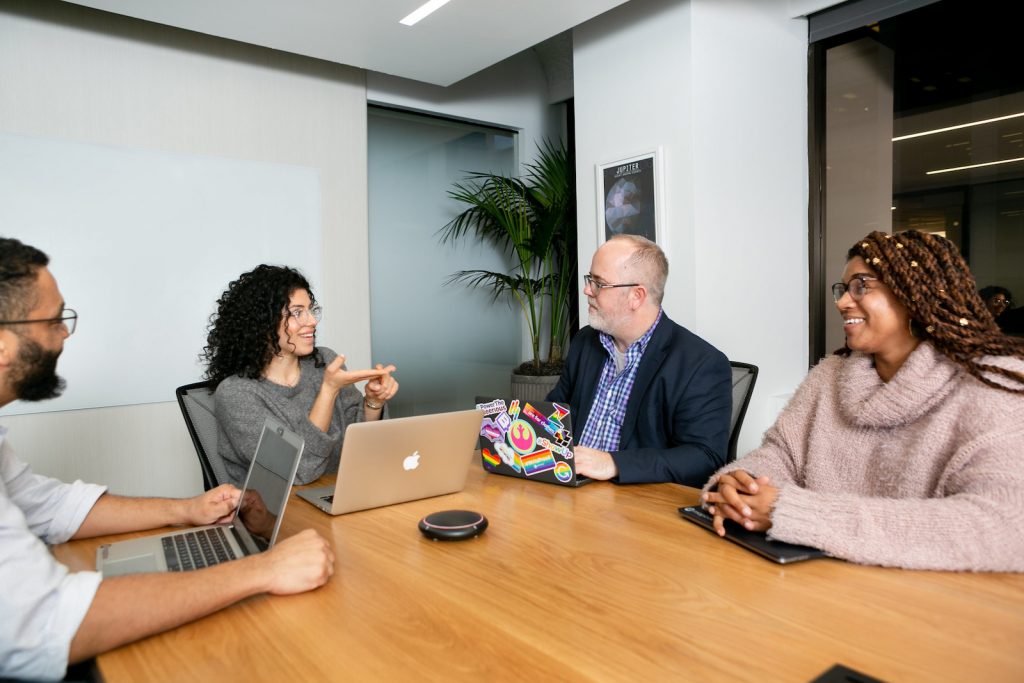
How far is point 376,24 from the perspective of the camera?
3352 millimetres

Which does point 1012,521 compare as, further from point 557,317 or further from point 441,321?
point 441,321

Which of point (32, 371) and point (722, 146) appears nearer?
point (32, 371)

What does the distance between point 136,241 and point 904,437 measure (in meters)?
3.59

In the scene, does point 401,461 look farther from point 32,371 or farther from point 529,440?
point 32,371

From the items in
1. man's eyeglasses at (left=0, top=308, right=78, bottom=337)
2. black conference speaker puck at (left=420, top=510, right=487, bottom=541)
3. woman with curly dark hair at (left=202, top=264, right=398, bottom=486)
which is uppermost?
man's eyeglasses at (left=0, top=308, right=78, bottom=337)

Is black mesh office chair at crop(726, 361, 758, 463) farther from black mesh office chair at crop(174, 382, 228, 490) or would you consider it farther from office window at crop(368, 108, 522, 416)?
office window at crop(368, 108, 522, 416)

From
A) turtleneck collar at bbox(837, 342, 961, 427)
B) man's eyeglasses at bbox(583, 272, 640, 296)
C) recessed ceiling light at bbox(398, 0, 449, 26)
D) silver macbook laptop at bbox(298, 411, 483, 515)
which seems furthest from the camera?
recessed ceiling light at bbox(398, 0, 449, 26)

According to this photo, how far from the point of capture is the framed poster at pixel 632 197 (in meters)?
3.56

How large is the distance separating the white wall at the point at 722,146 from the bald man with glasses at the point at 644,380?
46.1 inches

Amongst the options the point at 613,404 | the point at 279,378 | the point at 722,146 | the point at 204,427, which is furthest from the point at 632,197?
the point at 204,427

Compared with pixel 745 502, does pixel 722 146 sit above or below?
above

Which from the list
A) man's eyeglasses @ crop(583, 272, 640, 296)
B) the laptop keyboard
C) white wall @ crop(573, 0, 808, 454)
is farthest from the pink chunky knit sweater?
white wall @ crop(573, 0, 808, 454)

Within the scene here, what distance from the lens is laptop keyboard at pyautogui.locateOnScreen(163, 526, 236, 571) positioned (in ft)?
4.22

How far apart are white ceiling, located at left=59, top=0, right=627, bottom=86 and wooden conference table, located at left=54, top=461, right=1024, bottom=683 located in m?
2.69
